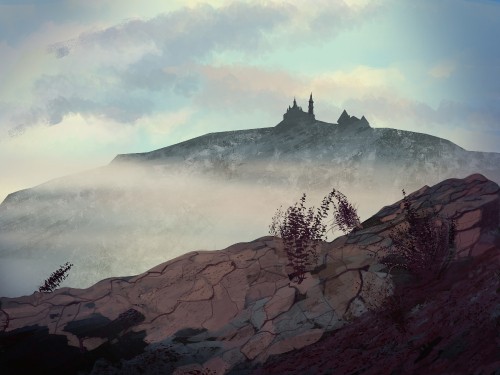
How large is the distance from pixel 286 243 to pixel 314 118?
20113 millimetres

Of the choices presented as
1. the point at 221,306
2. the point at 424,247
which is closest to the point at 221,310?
the point at 221,306

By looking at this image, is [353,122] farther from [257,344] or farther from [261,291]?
[257,344]

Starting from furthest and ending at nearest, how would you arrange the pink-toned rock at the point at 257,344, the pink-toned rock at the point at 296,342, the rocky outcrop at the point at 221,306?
the rocky outcrop at the point at 221,306 → the pink-toned rock at the point at 257,344 → the pink-toned rock at the point at 296,342

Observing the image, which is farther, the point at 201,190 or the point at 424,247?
the point at 201,190

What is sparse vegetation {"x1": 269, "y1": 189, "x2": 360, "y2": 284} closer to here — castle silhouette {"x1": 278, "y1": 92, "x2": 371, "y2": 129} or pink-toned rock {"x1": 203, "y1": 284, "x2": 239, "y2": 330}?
pink-toned rock {"x1": 203, "y1": 284, "x2": 239, "y2": 330}

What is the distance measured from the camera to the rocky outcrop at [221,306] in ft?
23.6

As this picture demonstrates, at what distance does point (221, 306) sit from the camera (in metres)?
8.59

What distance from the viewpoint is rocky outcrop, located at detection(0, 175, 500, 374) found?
718 centimetres

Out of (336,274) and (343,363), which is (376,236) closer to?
(336,274)

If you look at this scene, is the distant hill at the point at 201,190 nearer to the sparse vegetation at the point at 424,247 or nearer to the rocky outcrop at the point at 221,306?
the rocky outcrop at the point at 221,306

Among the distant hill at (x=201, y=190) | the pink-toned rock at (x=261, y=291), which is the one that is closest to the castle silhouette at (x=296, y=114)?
the distant hill at (x=201, y=190)

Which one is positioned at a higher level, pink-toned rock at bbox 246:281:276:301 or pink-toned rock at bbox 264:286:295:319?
pink-toned rock at bbox 246:281:276:301

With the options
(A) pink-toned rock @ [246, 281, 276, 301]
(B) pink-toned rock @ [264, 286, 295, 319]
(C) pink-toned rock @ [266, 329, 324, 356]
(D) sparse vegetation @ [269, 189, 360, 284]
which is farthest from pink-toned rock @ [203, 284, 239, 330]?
(C) pink-toned rock @ [266, 329, 324, 356]

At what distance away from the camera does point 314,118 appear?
2856 cm
